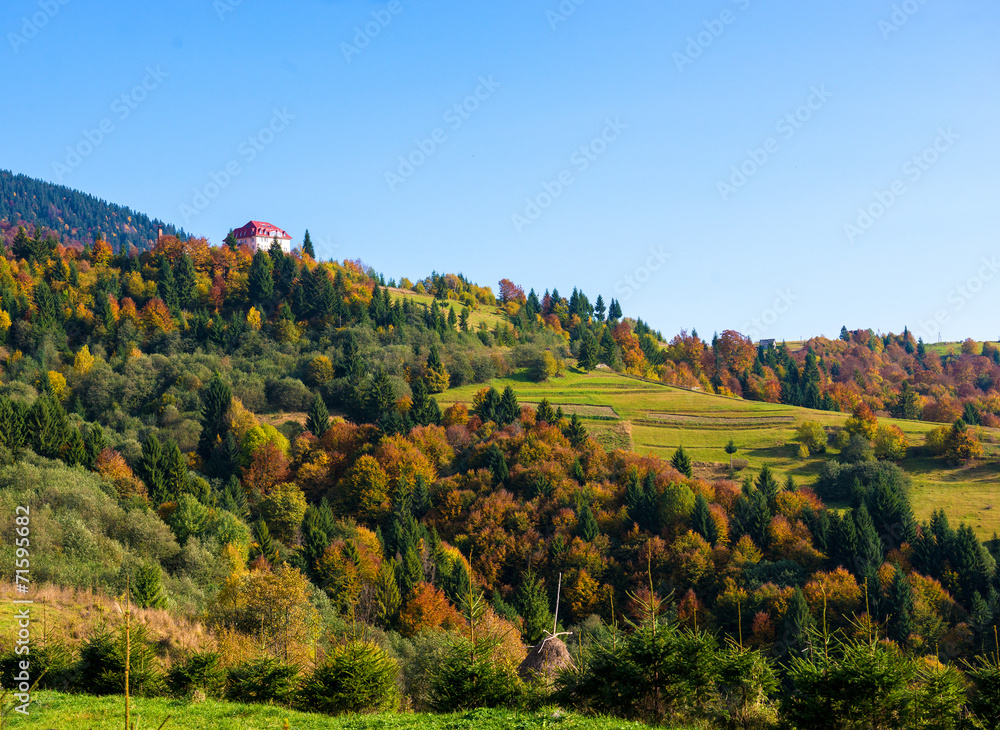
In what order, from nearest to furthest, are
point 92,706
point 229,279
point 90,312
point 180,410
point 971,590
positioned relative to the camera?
point 92,706, point 971,590, point 180,410, point 90,312, point 229,279

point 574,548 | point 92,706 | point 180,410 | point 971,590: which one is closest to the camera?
point 92,706

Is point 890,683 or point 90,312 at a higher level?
point 90,312

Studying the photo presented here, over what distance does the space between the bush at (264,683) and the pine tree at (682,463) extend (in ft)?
204

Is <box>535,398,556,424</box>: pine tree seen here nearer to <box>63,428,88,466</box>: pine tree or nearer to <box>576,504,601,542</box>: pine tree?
<box>576,504,601,542</box>: pine tree

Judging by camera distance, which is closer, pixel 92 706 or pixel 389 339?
pixel 92 706

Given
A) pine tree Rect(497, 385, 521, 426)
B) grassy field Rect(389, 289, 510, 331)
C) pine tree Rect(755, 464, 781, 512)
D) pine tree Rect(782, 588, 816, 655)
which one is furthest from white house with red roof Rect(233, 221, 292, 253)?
pine tree Rect(782, 588, 816, 655)

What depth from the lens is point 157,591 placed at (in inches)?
1502

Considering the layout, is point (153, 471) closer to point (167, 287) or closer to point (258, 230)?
point (167, 287)

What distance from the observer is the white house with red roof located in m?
156

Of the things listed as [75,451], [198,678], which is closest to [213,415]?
[75,451]

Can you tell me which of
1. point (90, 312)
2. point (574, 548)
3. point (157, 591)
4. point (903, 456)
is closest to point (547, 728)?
point (157, 591)

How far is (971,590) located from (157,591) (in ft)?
194

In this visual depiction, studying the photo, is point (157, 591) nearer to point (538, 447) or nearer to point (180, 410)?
point (538, 447)

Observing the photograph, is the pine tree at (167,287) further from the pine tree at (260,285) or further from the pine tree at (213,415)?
the pine tree at (213,415)
